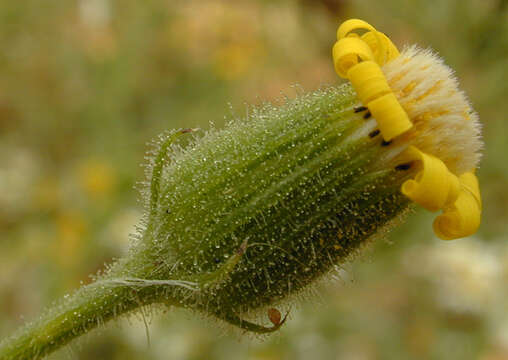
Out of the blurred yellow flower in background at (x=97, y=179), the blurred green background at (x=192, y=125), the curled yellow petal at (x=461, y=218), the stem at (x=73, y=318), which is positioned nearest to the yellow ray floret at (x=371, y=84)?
the curled yellow petal at (x=461, y=218)

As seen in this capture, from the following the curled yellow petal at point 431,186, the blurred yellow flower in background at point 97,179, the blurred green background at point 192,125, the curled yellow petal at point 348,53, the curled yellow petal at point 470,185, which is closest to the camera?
the curled yellow petal at point 431,186

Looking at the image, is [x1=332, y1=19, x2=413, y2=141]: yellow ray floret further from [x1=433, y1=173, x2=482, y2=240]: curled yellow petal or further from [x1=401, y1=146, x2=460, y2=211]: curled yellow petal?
[x1=433, y1=173, x2=482, y2=240]: curled yellow petal

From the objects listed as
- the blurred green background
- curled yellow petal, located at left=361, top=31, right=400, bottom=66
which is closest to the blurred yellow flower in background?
the blurred green background

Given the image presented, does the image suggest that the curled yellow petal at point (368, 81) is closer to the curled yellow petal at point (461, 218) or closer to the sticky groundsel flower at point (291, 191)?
the sticky groundsel flower at point (291, 191)

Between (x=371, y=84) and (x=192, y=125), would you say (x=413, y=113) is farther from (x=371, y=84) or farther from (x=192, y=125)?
(x=192, y=125)

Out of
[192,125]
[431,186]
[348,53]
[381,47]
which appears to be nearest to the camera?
[431,186]

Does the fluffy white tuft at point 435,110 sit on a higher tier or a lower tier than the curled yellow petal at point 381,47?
lower

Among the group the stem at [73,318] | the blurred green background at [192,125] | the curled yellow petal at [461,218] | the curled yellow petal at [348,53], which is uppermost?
the blurred green background at [192,125]

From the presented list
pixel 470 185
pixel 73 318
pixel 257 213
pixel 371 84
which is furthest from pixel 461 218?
pixel 73 318
